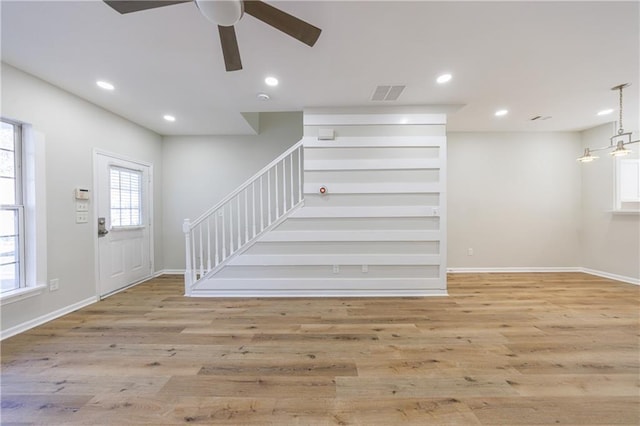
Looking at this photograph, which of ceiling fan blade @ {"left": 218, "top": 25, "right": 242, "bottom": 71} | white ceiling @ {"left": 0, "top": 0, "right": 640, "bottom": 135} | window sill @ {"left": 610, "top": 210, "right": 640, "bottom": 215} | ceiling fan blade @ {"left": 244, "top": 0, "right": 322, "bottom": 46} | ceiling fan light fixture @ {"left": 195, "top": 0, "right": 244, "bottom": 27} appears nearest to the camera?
ceiling fan light fixture @ {"left": 195, "top": 0, "right": 244, "bottom": 27}

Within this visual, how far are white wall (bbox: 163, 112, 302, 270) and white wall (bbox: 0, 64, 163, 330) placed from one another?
120cm

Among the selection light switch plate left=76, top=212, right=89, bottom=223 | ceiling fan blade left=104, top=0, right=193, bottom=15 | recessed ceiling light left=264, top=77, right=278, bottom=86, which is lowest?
light switch plate left=76, top=212, right=89, bottom=223

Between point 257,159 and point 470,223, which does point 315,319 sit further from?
point 470,223

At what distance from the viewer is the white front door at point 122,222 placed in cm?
343

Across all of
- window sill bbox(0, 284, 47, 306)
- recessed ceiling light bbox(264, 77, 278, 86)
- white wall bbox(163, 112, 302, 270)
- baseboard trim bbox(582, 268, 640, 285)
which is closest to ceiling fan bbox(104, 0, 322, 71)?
recessed ceiling light bbox(264, 77, 278, 86)

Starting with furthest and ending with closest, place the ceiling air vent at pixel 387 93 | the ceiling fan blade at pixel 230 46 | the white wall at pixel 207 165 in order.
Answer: the white wall at pixel 207 165
the ceiling air vent at pixel 387 93
the ceiling fan blade at pixel 230 46

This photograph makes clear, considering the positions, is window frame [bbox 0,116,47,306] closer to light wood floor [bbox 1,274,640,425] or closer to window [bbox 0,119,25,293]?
window [bbox 0,119,25,293]

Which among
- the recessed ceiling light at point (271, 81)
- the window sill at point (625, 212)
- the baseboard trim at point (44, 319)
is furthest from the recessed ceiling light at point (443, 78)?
the baseboard trim at point (44, 319)

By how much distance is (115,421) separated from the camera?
1.43 metres

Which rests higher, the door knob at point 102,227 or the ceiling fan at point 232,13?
the ceiling fan at point 232,13

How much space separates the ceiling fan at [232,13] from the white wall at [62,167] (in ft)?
6.97

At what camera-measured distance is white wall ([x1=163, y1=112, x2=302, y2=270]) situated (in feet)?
15.4

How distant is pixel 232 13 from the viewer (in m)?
1.44

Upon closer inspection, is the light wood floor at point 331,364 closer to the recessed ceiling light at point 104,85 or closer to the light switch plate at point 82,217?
the light switch plate at point 82,217
